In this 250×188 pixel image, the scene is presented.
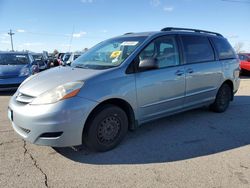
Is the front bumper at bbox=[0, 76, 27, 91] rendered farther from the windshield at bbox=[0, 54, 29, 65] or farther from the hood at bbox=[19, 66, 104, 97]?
the hood at bbox=[19, 66, 104, 97]

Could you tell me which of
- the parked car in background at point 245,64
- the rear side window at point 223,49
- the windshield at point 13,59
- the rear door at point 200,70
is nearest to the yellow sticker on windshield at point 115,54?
the rear door at point 200,70

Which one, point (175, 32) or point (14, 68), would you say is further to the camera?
point (14, 68)

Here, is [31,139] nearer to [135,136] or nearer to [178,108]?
[135,136]

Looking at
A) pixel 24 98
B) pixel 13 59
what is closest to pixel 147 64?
pixel 24 98

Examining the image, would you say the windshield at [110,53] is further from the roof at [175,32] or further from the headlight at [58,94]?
the headlight at [58,94]

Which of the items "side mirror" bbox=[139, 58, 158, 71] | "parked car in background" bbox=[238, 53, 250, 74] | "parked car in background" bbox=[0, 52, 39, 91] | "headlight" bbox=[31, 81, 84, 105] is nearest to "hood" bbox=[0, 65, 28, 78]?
"parked car in background" bbox=[0, 52, 39, 91]

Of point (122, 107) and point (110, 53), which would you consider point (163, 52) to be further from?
point (122, 107)

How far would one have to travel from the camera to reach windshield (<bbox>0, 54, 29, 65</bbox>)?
994 centimetres

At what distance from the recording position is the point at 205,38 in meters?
5.58

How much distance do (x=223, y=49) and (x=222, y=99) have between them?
1183 mm

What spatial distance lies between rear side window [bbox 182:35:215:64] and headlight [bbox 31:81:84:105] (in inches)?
97.1

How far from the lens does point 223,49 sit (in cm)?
598

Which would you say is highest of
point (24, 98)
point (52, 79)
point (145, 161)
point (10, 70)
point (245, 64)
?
point (52, 79)

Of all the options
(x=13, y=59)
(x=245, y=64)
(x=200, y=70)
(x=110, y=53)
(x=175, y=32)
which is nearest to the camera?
(x=110, y=53)
